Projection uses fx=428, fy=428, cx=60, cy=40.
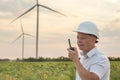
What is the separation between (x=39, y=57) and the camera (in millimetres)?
22547

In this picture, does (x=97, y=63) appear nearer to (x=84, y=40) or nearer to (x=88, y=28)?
(x=84, y=40)

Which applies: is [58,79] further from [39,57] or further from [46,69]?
[39,57]

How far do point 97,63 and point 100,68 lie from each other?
3.2 inches

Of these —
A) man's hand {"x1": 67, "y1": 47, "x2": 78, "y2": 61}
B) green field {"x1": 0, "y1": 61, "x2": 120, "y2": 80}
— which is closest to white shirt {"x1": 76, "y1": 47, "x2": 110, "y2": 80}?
man's hand {"x1": 67, "y1": 47, "x2": 78, "y2": 61}

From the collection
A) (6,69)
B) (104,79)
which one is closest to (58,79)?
(6,69)

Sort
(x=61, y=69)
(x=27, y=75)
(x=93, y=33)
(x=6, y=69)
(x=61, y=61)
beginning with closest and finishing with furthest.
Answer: (x=93, y=33) < (x=27, y=75) < (x=6, y=69) < (x=61, y=69) < (x=61, y=61)

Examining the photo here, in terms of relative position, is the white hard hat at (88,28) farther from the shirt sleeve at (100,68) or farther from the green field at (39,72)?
the green field at (39,72)

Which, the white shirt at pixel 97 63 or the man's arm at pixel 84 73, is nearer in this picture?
the man's arm at pixel 84 73

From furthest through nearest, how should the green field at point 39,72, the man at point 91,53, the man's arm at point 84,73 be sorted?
the green field at point 39,72
the man at point 91,53
the man's arm at point 84,73

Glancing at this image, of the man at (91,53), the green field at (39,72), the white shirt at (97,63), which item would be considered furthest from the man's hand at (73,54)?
the green field at (39,72)

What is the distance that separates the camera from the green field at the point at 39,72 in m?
15.5

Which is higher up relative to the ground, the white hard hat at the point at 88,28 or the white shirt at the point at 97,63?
the white hard hat at the point at 88,28

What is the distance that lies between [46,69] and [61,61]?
13.1 ft

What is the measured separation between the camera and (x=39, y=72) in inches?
636
